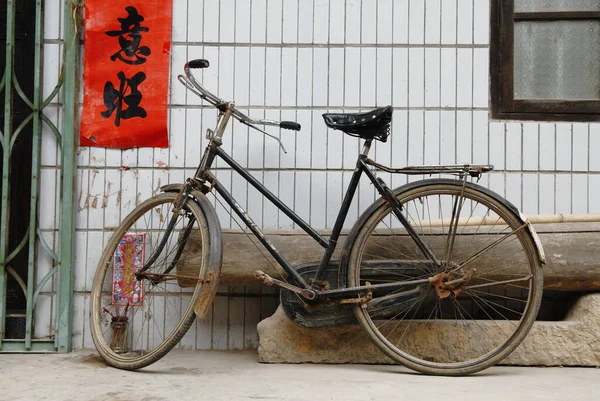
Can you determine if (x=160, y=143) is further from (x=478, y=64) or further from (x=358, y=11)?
(x=478, y=64)

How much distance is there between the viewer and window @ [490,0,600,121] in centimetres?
425

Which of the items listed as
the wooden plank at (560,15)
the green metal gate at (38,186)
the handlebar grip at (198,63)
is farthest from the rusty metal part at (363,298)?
the wooden plank at (560,15)

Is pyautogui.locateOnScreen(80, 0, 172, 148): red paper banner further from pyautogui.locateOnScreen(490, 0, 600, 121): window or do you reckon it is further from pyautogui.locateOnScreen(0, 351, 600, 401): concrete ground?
pyautogui.locateOnScreen(490, 0, 600, 121): window

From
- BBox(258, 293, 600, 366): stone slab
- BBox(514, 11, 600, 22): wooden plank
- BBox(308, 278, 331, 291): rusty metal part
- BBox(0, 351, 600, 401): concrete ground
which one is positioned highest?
BBox(514, 11, 600, 22): wooden plank

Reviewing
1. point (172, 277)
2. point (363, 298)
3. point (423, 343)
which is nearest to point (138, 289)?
point (172, 277)

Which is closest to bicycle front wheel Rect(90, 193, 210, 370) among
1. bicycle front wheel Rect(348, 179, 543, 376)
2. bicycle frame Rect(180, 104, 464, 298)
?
bicycle frame Rect(180, 104, 464, 298)

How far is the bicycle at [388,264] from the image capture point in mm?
3586

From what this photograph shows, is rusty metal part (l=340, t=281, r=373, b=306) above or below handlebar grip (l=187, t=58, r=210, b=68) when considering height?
below

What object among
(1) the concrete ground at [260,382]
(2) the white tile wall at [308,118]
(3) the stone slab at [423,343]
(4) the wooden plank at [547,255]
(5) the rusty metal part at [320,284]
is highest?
(2) the white tile wall at [308,118]

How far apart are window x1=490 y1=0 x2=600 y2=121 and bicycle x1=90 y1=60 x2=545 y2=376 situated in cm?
77

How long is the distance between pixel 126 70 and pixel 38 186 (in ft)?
3.00

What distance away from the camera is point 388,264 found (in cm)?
380

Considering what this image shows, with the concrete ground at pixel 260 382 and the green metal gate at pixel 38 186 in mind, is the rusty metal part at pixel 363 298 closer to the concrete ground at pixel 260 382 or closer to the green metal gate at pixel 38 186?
the concrete ground at pixel 260 382

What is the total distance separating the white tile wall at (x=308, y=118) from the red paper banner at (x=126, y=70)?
3.6 inches
